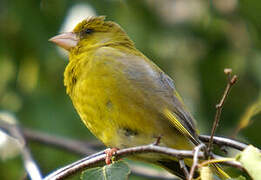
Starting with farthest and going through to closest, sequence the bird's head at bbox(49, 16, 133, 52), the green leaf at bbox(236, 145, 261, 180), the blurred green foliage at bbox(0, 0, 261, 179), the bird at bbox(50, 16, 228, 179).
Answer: the blurred green foliage at bbox(0, 0, 261, 179) < the bird's head at bbox(49, 16, 133, 52) < the bird at bbox(50, 16, 228, 179) < the green leaf at bbox(236, 145, 261, 180)

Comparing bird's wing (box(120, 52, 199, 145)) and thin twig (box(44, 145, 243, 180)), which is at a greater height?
thin twig (box(44, 145, 243, 180))

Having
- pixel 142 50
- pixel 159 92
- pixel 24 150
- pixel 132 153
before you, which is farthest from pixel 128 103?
pixel 142 50

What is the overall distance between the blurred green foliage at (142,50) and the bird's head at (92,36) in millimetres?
619

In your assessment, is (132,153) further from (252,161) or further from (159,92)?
(159,92)

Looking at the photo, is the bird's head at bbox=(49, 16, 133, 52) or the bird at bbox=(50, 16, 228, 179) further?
the bird's head at bbox=(49, 16, 133, 52)

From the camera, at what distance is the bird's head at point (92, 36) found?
5.16 m

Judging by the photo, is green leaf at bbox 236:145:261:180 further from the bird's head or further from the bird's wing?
the bird's head

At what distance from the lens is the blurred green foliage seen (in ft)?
20.2

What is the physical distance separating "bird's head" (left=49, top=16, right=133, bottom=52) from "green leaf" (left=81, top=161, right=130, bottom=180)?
2.09 m

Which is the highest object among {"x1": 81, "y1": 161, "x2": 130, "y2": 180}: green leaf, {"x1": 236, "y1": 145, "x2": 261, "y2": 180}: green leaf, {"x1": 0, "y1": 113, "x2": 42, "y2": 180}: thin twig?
{"x1": 236, "y1": 145, "x2": 261, "y2": 180}: green leaf

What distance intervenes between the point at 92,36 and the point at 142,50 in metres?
1.49

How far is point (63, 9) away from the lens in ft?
20.0

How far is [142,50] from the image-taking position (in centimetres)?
670

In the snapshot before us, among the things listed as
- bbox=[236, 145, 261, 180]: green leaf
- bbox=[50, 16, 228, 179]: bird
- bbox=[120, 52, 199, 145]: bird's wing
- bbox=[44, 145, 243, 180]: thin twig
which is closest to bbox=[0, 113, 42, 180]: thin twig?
bbox=[50, 16, 228, 179]: bird
